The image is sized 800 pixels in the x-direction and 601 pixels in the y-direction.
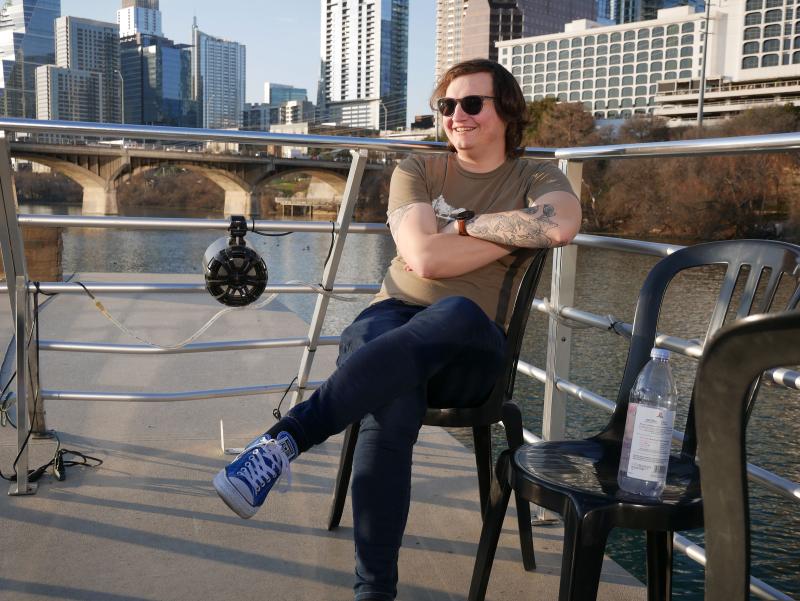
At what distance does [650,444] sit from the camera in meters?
1.14

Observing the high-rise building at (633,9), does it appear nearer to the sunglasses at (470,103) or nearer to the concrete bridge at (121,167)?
the concrete bridge at (121,167)

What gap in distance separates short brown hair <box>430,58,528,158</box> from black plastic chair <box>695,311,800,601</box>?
1446 mm

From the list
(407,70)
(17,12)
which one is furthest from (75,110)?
(407,70)

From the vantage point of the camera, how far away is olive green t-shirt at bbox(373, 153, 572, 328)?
177 cm

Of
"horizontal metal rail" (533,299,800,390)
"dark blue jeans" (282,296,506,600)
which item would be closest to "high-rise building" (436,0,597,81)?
"horizontal metal rail" (533,299,800,390)

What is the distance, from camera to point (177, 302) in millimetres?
6359

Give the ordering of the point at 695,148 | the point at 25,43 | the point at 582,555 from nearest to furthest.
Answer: the point at 582,555
the point at 695,148
the point at 25,43

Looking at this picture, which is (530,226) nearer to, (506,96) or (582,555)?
(506,96)

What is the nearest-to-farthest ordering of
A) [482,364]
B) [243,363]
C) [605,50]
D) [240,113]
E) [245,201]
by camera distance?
[482,364] < [243,363] < [245,201] < [605,50] < [240,113]

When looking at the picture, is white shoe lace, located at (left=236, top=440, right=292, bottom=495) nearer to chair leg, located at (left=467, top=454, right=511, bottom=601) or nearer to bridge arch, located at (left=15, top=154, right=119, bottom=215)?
chair leg, located at (left=467, top=454, right=511, bottom=601)

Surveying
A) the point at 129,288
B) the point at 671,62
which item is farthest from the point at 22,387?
the point at 671,62

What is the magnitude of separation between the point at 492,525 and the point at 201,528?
79cm

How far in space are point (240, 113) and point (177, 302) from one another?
111805mm

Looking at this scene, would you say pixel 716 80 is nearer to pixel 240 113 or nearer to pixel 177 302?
pixel 240 113
